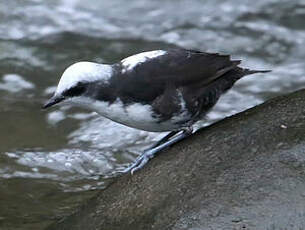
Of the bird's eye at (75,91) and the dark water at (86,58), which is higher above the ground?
the bird's eye at (75,91)

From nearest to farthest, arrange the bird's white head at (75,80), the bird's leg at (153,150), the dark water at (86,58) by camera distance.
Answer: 1. the bird's white head at (75,80)
2. the bird's leg at (153,150)
3. the dark water at (86,58)

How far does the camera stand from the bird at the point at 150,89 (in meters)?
4.15

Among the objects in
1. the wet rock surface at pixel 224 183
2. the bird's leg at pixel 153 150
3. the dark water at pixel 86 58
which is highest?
the wet rock surface at pixel 224 183

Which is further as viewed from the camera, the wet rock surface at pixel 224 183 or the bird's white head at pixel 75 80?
the bird's white head at pixel 75 80

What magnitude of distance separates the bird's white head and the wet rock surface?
565 millimetres

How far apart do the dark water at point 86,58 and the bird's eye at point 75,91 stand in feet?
3.28

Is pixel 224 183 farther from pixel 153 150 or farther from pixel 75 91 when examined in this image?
pixel 75 91

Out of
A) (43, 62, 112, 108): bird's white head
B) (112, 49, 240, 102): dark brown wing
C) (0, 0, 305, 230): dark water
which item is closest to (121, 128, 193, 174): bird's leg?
(112, 49, 240, 102): dark brown wing

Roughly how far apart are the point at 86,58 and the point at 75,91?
4369 mm

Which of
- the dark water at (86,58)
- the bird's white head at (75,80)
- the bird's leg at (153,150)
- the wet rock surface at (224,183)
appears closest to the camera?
the wet rock surface at (224,183)

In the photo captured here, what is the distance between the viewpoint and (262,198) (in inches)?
134

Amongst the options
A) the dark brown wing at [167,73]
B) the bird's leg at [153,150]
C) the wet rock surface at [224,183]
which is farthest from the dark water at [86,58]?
the dark brown wing at [167,73]

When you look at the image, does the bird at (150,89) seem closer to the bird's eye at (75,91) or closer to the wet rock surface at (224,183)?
the bird's eye at (75,91)

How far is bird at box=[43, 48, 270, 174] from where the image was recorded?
4148 mm
